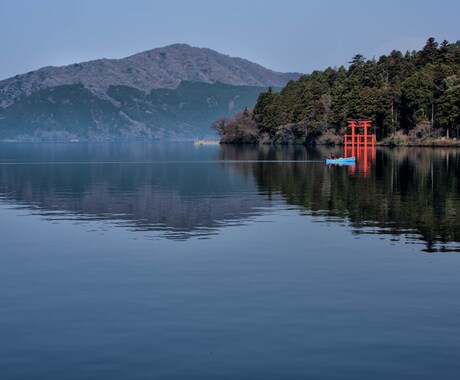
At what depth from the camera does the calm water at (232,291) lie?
1603 cm

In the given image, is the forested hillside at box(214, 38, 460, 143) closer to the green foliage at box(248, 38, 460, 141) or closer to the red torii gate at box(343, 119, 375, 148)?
the green foliage at box(248, 38, 460, 141)

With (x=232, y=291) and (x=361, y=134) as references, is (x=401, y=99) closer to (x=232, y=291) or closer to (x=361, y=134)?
(x=361, y=134)

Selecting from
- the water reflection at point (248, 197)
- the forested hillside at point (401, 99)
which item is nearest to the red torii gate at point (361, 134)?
the forested hillside at point (401, 99)

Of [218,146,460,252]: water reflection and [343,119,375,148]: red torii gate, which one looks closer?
[218,146,460,252]: water reflection

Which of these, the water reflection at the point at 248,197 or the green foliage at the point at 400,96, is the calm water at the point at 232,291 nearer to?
the water reflection at the point at 248,197

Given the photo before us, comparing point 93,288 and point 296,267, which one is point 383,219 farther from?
point 93,288

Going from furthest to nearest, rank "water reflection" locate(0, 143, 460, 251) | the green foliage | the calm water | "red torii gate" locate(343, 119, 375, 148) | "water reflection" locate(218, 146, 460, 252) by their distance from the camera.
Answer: "red torii gate" locate(343, 119, 375, 148), the green foliage, "water reflection" locate(0, 143, 460, 251), "water reflection" locate(218, 146, 460, 252), the calm water

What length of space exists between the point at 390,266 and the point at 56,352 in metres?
13.9

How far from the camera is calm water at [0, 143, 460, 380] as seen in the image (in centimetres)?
1603

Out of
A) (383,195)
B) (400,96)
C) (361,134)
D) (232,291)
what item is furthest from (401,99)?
(232,291)

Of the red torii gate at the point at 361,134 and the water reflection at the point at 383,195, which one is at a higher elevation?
the red torii gate at the point at 361,134

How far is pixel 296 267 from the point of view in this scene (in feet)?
87.6

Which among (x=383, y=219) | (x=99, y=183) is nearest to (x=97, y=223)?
(x=383, y=219)

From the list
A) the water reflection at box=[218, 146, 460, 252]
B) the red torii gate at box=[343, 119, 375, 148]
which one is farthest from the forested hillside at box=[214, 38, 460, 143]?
the water reflection at box=[218, 146, 460, 252]
